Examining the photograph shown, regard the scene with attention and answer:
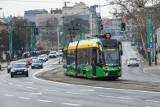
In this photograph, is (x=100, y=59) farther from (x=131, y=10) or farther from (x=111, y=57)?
(x=131, y=10)

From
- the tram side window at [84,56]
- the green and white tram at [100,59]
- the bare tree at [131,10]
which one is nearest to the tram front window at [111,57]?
the green and white tram at [100,59]

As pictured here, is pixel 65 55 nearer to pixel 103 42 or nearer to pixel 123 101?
pixel 103 42

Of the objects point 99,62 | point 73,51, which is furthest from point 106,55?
point 73,51

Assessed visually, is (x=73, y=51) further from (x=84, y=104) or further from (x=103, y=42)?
(x=84, y=104)

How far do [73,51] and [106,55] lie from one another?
773 cm

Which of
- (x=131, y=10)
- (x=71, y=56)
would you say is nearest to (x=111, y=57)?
(x=71, y=56)

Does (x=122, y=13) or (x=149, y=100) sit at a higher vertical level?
(x=122, y=13)

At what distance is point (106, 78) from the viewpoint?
35625mm

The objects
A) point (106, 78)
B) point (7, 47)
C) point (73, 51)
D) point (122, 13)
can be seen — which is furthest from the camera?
point (7, 47)

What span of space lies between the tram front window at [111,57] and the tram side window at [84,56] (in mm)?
1833

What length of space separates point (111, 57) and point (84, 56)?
3822 mm

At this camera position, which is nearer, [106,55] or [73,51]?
[106,55]

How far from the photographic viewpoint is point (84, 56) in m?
36.3

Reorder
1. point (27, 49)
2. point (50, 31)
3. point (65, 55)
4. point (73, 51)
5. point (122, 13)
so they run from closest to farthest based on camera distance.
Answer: point (73, 51) < point (65, 55) < point (122, 13) < point (27, 49) < point (50, 31)
